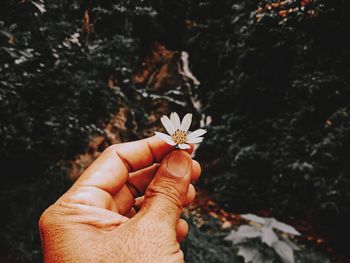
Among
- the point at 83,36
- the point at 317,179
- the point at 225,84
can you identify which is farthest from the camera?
the point at 225,84

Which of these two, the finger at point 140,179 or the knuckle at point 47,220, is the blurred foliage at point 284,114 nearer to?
the finger at point 140,179

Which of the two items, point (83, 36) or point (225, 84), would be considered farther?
point (225, 84)

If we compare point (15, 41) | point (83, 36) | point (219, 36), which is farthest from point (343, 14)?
point (219, 36)

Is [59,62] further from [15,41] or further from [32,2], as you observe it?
[32,2]

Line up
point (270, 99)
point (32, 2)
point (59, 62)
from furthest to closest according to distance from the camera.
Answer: point (270, 99)
point (59, 62)
point (32, 2)

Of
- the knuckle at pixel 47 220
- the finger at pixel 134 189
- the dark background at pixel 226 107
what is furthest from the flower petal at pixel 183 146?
the dark background at pixel 226 107
